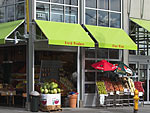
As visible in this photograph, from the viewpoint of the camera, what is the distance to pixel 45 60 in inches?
788

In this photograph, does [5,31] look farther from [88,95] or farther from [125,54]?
[125,54]

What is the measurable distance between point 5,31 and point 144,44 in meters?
9.17

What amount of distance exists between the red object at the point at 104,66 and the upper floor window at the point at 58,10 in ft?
8.51

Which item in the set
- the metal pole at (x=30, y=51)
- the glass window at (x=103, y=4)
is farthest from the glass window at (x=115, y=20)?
the metal pole at (x=30, y=51)

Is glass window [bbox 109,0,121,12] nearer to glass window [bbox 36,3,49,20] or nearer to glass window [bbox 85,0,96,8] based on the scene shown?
glass window [bbox 85,0,96,8]

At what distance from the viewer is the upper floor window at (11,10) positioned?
19266 millimetres

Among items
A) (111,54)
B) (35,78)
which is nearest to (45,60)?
(35,78)

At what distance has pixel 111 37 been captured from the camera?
67.4ft

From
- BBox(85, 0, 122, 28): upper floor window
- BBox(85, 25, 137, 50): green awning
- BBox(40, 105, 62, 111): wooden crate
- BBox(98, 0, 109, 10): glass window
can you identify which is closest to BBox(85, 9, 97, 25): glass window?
BBox(85, 0, 122, 28): upper floor window

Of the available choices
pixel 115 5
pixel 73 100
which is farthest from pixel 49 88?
pixel 115 5

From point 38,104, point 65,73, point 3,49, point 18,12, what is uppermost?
point 18,12

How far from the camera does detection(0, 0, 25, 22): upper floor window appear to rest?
758 inches

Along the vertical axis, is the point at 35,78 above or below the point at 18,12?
below

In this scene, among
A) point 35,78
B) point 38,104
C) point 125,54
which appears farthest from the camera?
point 125,54
